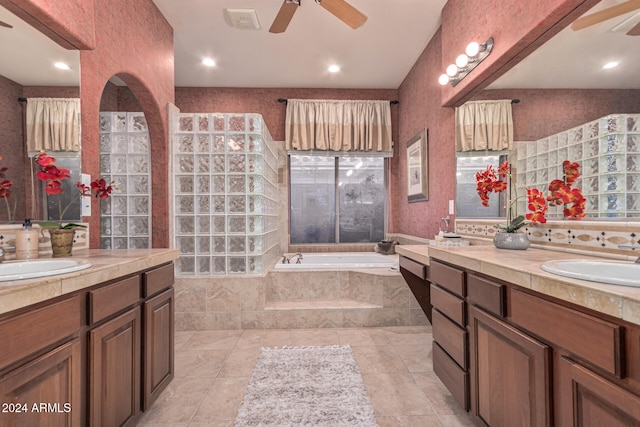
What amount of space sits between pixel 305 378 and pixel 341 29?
291 cm

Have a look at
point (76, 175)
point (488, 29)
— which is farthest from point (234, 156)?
point (488, 29)

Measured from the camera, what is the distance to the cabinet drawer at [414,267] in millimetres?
1908

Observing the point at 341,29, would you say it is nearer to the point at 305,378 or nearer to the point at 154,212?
the point at 154,212

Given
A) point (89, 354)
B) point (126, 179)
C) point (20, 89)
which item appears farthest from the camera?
point (126, 179)

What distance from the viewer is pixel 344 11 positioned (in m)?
2.01

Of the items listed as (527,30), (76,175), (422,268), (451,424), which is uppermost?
(527,30)

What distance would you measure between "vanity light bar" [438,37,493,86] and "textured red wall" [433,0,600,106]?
33mm

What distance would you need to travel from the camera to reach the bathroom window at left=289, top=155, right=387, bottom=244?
434cm

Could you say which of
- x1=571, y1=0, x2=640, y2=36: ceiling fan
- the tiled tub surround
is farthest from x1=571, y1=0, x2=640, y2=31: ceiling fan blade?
the tiled tub surround

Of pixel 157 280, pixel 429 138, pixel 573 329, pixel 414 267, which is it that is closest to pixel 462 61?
pixel 429 138

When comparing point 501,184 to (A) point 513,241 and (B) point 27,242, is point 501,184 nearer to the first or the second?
(A) point 513,241

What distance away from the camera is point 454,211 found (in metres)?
2.56

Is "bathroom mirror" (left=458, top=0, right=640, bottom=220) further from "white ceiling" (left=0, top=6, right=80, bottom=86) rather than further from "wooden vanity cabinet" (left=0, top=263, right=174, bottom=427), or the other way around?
"white ceiling" (left=0, top=6, right=80, bottom=86)

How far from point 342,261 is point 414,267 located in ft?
6.24
